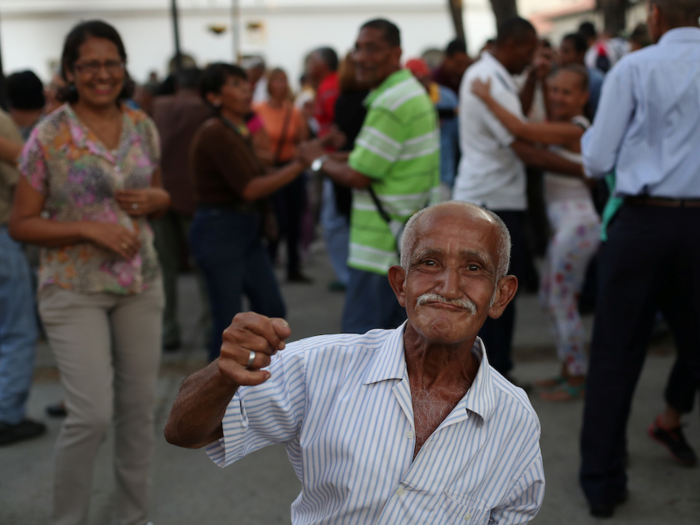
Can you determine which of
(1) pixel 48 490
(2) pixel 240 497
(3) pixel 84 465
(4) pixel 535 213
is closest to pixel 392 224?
(2) pixel 240 497

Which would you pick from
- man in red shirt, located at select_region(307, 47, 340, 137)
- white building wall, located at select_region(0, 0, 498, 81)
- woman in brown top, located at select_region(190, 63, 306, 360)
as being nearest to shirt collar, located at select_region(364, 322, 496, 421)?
woman in brown top, located at select_region(190, 63, 306, 360)

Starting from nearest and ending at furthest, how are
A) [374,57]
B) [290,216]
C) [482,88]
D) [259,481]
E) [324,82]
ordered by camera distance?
1. [259,481]
2. [374,57]
3. [482,88]
4. [324,82]
5. [290,216]

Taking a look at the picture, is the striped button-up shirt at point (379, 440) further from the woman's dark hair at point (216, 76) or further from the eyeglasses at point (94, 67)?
the woman's dark hair at point (216, 76)

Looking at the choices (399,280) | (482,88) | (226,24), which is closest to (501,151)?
(482,88)

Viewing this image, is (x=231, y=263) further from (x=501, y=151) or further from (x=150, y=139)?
(x=501, y=151)

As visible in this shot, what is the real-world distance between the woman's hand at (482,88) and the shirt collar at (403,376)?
270 centimetres

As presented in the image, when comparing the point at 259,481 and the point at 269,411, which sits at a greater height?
the point at 269,411

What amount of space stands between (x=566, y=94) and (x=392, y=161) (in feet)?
4.33

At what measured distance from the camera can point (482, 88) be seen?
13.7 ft

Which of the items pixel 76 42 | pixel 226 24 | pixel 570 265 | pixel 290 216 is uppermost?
pixel 226 24

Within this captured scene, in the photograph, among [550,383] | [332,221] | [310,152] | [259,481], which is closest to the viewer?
[259,481]

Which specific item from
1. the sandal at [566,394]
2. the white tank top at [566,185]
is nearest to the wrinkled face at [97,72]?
the white tank top at [566,185]

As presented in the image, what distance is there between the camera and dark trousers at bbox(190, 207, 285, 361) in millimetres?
4301

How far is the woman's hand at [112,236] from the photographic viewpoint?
280 centimetres
